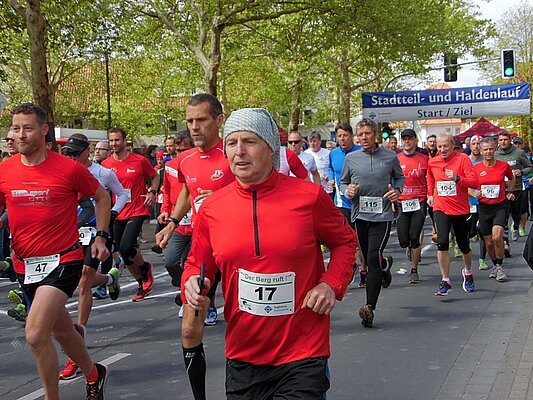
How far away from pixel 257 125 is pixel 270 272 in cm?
61

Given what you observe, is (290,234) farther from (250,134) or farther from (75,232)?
(75,232)

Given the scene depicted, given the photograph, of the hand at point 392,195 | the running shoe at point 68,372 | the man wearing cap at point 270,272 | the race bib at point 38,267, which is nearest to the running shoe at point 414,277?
the hand at point 392,195

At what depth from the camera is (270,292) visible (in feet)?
11.0

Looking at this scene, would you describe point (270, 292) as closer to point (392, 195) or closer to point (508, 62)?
point (392, 195)

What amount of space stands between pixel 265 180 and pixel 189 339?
3.85 ft

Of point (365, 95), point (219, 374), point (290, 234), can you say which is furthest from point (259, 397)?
point (365, 95)

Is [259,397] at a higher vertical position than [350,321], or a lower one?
higher

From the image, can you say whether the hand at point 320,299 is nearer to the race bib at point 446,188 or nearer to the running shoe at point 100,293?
the race bib at point 446,188

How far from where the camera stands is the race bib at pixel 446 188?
31.8 feet

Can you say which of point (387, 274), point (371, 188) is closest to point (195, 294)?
point (371, 188)

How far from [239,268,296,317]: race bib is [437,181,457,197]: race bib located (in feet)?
21.9

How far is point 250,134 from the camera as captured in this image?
335cm

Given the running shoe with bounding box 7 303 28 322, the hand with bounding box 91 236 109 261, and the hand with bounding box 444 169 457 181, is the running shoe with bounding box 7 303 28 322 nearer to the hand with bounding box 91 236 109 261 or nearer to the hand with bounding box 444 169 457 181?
the hand with bounding box 91 236 109 261

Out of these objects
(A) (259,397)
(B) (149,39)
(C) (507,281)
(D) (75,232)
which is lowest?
(C) (507,281)
